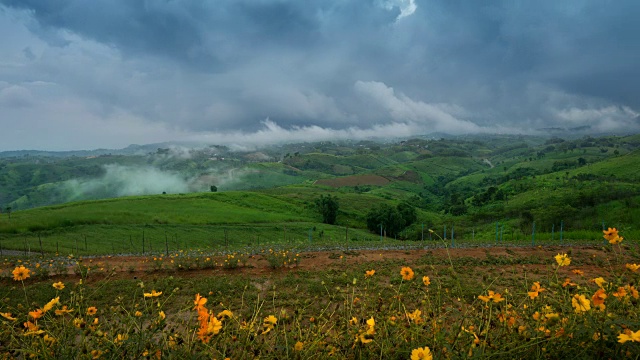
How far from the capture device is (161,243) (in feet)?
144

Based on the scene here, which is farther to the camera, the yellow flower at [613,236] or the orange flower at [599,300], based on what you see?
the yellow flower at [613,236]

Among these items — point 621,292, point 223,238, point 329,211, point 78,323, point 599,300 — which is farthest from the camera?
point 329,211

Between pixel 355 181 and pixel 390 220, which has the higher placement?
pixel 355 181

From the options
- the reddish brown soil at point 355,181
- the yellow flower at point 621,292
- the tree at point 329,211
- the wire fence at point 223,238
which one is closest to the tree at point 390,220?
the wire fence at point 223,238

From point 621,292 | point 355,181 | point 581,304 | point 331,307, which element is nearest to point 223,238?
point 331,307

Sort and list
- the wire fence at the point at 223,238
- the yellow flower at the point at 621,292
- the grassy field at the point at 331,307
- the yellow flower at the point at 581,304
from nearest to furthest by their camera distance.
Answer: the yellow flower at the point at 581,304 < the grassy field at the point at 331,307 < the yellow flower at the point at 621,292 < the wire fence at the point at 223,238

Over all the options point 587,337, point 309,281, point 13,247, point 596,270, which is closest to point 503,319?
point 587,337

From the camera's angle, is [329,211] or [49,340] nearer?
[49,340]

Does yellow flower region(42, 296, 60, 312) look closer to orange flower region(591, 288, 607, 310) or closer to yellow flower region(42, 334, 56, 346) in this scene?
yellow flower region(42, 334, 56, 346)

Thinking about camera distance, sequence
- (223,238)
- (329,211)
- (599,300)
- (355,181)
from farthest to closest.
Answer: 1. (355,181)
2. (329,211)
3. (223,238)
4. (599,300)

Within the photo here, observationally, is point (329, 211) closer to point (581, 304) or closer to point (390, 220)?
point (390, 220)

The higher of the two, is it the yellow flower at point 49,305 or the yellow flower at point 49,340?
the yellow flower at point 49,305

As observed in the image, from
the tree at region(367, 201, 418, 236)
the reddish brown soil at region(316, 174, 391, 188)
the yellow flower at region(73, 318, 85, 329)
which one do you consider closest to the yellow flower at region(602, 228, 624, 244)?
the yellow flower at region(73, 318, 85, 329)

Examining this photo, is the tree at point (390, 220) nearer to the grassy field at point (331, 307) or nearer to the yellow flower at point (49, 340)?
the grassy field at point (331, 307)
